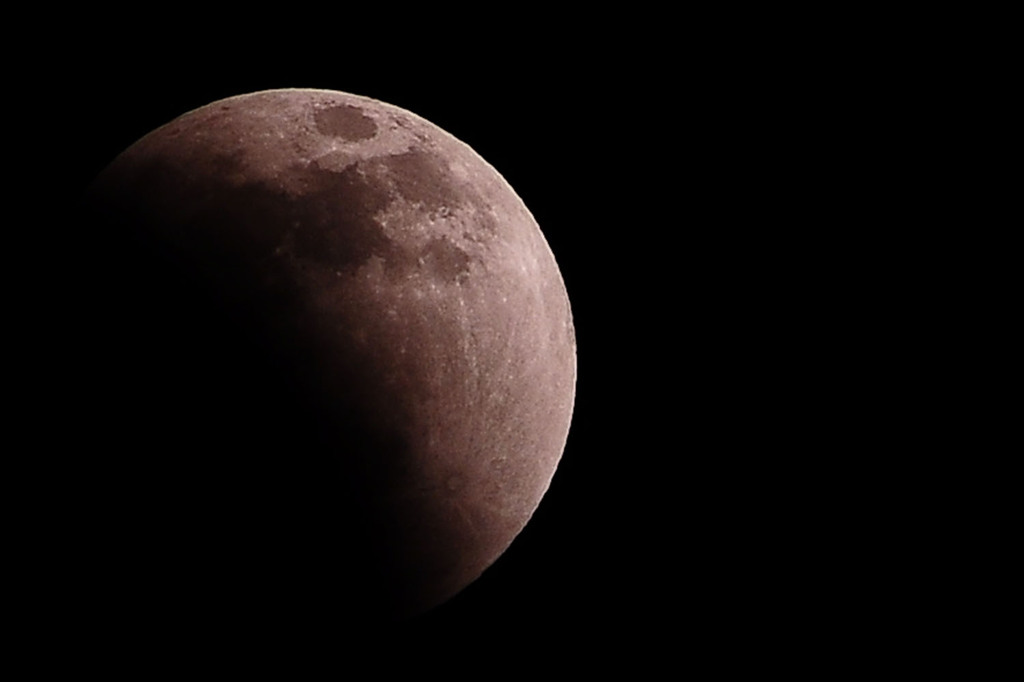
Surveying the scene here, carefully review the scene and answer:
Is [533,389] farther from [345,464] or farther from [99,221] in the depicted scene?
[99,221]

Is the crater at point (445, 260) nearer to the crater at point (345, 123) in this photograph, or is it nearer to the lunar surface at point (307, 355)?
the lunar surface at point (307, 355)

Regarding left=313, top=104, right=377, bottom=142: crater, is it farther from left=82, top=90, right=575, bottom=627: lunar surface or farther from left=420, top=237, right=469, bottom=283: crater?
left=420, top=237, right=469, bottom=283: crater

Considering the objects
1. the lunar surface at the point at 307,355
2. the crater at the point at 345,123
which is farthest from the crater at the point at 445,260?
the crater at the point at 345,123

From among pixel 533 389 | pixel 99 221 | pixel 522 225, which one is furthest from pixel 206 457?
pixel 522 225

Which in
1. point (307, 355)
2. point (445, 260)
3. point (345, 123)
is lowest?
point (307, 355)

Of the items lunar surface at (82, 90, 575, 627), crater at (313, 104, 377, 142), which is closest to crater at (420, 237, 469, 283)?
lunar surface at (82, 90, 575, 627)

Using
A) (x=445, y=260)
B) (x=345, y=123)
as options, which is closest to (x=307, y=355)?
(x=445, y=260)

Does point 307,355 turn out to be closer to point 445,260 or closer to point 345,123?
point 445,260
